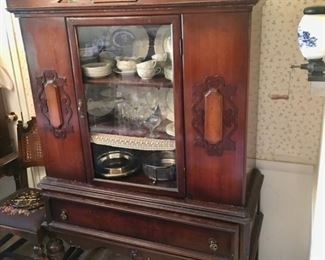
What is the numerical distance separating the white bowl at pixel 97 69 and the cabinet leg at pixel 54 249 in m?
0.89

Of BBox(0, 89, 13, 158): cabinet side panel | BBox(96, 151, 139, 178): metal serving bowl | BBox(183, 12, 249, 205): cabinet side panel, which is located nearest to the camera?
BBox(183, 12, 249, 205): cabinet side panel

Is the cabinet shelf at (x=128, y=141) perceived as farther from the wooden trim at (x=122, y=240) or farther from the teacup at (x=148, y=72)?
the wooden trim at (x=122, y=240)

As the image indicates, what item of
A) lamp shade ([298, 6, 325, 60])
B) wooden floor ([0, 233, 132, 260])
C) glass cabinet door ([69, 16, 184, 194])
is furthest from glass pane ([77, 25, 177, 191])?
wooden floor ([0, 233, 132, 260])

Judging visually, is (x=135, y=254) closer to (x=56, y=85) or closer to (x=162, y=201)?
(x=162, y=201)

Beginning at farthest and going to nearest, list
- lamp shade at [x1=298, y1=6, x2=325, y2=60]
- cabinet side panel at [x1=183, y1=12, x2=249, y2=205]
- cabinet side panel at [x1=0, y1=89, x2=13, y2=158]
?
cabinet side panel at [x1=0, y1=89, x2=13, y2=158] < cabinet side panel at [x1=183, y1=12, x2=249, y2=205] < lamp shade at [x1=298, y1=6, x2=325, y2=60]

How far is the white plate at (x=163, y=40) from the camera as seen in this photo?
1.32 metres

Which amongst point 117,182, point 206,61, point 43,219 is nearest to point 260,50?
point 206,61

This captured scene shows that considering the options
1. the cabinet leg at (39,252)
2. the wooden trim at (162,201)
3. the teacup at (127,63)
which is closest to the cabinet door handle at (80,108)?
the teacup at (127,63)

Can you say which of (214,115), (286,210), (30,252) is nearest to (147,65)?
(214,115)

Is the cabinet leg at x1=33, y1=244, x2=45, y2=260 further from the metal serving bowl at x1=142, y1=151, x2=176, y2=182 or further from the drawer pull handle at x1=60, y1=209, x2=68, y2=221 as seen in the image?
the metal serving bowl at x1=142, y1=151, x2=176, y2=182

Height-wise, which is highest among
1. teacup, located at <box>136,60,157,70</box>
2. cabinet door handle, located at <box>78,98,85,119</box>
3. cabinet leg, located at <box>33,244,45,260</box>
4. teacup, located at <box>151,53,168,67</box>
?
teacup, located at <box>151,53,168,67</box>

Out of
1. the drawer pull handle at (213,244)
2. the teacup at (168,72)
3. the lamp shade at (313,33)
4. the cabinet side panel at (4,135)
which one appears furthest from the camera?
the cabinet side panel at (4,135)

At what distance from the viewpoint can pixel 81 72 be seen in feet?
4.93

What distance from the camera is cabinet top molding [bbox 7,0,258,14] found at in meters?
1.17
